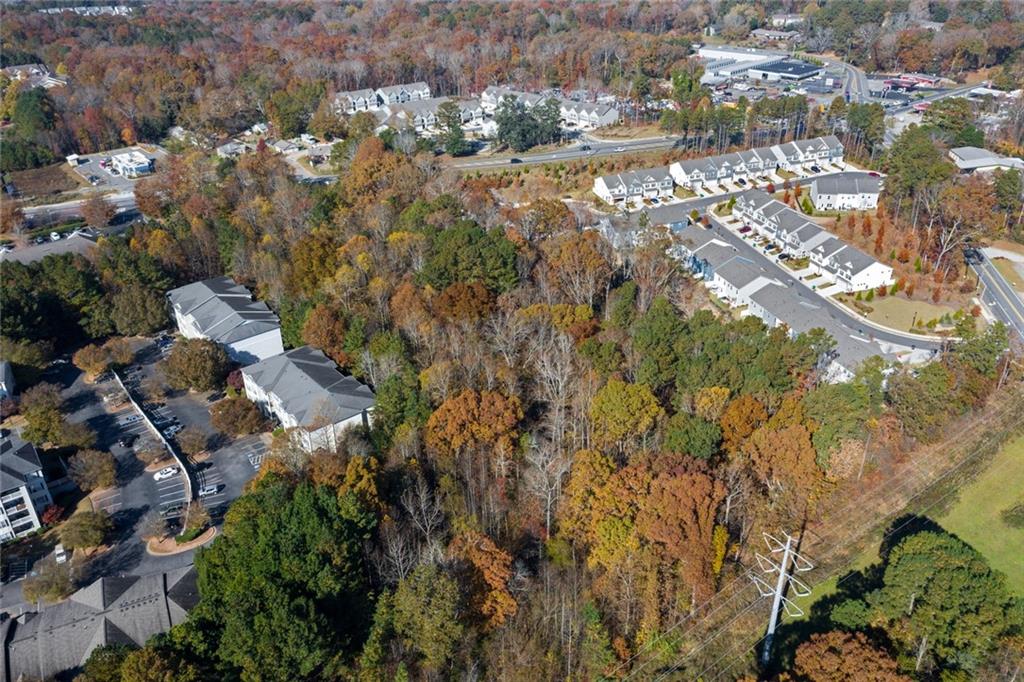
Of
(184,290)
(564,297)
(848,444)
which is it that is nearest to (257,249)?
(184,290)

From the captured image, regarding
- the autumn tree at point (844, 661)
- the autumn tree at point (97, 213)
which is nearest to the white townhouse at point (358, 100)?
the autumn tree at point (97, 213)

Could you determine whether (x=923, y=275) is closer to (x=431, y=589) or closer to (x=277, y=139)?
(x=431, y=589)

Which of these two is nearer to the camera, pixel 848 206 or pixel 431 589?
pixel 431 589

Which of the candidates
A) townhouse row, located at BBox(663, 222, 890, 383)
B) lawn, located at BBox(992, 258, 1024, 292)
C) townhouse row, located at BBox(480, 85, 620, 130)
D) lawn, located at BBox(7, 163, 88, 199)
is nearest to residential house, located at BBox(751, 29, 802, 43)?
townhouse row, located at BBox(480, 85, 620, 130)

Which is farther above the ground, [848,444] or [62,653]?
[848,444]

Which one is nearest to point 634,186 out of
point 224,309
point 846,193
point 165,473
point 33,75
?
point 846,193

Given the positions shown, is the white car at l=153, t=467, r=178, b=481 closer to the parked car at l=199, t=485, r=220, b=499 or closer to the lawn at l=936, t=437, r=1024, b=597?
the parked car at l=199, t=485, r=220, b=499
